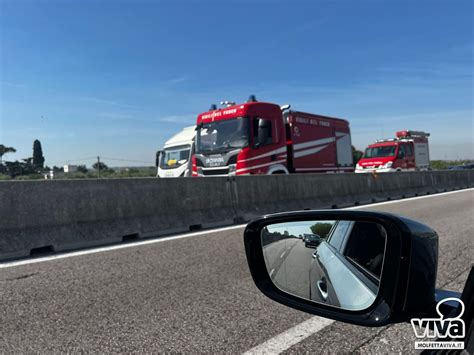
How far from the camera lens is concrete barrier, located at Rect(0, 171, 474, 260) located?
618cm

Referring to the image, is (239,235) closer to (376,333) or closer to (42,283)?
(42,283)

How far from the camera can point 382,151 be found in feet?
86.1

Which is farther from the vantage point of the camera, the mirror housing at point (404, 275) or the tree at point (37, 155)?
the tree at point (37, 155)

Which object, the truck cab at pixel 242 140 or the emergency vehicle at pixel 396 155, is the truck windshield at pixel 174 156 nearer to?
the truck cab at pixel 242 140

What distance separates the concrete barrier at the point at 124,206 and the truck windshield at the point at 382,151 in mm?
15078

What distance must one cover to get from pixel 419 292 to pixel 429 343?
0.25m

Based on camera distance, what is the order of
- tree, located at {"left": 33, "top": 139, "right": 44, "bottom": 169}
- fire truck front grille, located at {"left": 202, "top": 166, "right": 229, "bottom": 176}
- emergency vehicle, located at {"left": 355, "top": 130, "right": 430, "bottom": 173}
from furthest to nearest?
emergency vehicle, located at {"left": 355, "top": 130, "right": 430, "bottom": 173}, tree, located at {"left": 33, "top": 139, "right": 44, "bottom": 169}, fire truck front grille, located at {"left": 202, "top": 166, "right": 229, "bottom": 176}

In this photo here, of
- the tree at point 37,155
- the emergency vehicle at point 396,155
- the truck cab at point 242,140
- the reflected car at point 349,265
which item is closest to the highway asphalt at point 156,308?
the reflected car at point 349,265

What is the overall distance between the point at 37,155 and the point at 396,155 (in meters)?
19.8

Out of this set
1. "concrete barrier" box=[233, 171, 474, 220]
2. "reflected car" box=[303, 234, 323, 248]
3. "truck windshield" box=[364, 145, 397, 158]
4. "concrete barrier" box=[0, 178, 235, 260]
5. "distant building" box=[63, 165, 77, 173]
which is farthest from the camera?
"truck windshield" box=[364, 145, 397, 158]

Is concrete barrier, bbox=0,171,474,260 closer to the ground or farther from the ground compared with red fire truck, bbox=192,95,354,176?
closer to the ground

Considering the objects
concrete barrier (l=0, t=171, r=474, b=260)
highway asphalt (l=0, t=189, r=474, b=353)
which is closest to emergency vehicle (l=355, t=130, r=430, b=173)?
concrete barrier (l=0, t=171, r=474, b=260)

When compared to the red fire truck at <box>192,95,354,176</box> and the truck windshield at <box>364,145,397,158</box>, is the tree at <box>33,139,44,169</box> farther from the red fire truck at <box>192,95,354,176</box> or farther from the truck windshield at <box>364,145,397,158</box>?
the truck windshield at <box>364,145,397,158</box>

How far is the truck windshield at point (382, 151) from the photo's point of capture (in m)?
25.8
